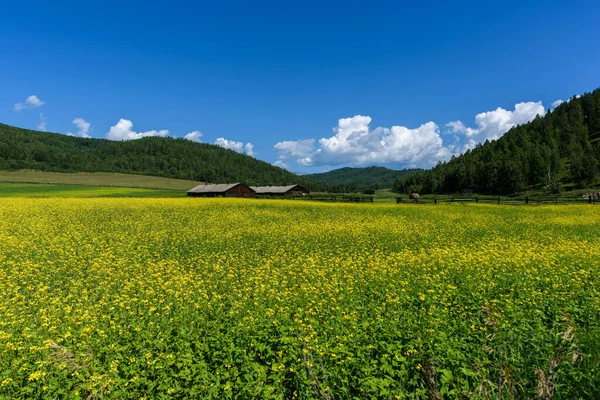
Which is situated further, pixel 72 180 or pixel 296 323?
pixel 72 180

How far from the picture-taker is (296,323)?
758 cm

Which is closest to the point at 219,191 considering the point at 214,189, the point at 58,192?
the point at 214,189

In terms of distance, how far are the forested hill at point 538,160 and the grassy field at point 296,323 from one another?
116353 mm

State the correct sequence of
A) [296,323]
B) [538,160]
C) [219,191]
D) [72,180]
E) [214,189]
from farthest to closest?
[538,160], [72,180], [214,189], [219,191], [296,323]

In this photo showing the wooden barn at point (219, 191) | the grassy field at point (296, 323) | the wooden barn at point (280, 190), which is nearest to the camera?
the grassy field at point (296, 323)

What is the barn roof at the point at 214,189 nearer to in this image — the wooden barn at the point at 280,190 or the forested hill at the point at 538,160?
the wooden barn at the point at 280,190

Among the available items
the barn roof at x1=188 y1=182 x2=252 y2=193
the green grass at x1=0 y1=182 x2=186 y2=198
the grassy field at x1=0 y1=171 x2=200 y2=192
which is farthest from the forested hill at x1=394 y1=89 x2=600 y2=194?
the green grass at x1=0 y1=182 x2=186 y2=198

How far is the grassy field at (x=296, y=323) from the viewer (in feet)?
17.2

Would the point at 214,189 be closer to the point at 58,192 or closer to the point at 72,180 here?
the point at 58,192

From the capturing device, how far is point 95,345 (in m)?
6.71

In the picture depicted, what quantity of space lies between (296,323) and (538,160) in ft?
450

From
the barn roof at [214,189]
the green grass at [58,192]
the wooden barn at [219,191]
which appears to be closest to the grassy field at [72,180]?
the green grass at [58,192]

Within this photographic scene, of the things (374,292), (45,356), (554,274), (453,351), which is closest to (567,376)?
(453,351)

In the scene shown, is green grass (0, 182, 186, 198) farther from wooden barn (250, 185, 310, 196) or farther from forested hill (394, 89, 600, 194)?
forested hill (394, 89, 600, 194)
